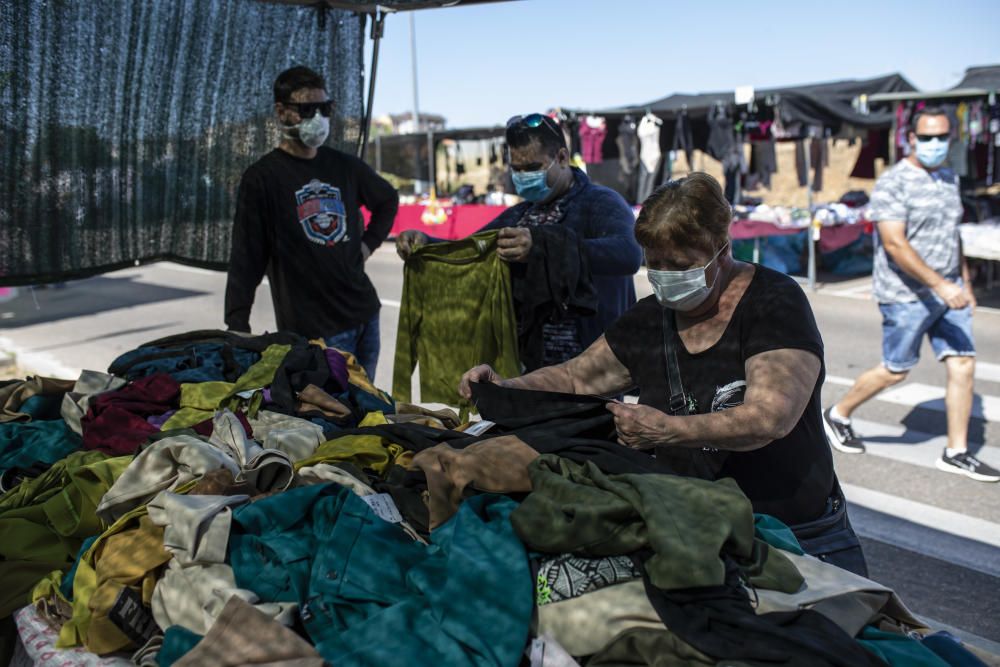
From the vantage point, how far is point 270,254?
448 cm

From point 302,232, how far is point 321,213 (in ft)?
0.44

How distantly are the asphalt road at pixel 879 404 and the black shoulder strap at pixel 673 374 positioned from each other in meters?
0.93

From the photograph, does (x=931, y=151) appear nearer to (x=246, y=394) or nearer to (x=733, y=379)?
(x=733, y=379)

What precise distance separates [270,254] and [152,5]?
4.89 feet

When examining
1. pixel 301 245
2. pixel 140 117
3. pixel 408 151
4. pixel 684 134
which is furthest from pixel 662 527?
pixel 408 151

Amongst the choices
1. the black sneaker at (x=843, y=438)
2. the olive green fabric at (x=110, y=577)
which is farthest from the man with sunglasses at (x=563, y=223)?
the black sneaker at (x=843, y=438)

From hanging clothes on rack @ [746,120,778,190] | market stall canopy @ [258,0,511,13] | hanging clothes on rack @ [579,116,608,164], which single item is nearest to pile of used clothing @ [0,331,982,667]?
market stall canopy @ [258,0,511,13]

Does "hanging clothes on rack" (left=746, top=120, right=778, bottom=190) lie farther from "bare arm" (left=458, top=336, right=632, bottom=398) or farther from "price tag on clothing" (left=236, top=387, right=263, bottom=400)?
"price tag on clothing" (left=236, top=387, right=263, bottom=400)

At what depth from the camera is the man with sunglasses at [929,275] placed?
5.35m

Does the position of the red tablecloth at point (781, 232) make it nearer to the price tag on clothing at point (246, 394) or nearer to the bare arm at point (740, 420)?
the price tag on clothing at point (246, 394)

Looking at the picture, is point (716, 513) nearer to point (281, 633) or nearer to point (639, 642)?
point (639, 642)

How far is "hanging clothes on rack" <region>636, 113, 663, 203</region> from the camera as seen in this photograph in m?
14.6

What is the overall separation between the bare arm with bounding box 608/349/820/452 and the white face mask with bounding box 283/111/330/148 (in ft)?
8.48

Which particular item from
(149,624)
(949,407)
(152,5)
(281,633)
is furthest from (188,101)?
(949,407)
